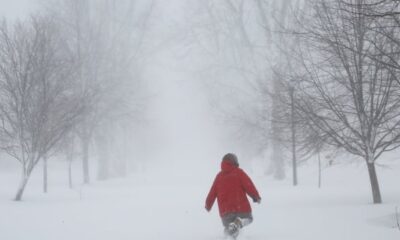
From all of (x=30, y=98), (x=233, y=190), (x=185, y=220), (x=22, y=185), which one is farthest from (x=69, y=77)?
(x=233, y=190)

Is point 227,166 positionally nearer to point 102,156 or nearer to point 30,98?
point 30,98

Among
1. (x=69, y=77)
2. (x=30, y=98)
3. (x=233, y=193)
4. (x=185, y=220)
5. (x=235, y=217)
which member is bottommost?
(x=185, y=220)

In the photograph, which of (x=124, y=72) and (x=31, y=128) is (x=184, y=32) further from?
(x=31, y=128)

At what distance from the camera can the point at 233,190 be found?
8.59 m

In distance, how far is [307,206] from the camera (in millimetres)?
13945

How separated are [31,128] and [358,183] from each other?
15.4 meters

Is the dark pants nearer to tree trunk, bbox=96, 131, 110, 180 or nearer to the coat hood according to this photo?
the coat hood

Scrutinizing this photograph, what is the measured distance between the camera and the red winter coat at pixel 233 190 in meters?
8.55

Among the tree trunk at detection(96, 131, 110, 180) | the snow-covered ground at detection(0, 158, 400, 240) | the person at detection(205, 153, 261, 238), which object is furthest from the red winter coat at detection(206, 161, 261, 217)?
the tree trunk at detection(96, 131, 110, 180)

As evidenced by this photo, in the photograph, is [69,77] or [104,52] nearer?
[69,77]

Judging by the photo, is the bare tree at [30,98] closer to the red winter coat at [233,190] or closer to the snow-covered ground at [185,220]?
the snow-covered ground at [185,220]

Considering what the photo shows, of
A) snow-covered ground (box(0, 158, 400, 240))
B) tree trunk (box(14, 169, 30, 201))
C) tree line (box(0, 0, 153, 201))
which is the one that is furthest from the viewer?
tree line (box(0, 0, 153, 201))

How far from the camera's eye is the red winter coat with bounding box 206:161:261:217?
855 cm

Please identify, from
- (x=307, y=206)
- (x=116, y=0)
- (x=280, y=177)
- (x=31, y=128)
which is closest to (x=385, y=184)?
(x=280, y=177)
